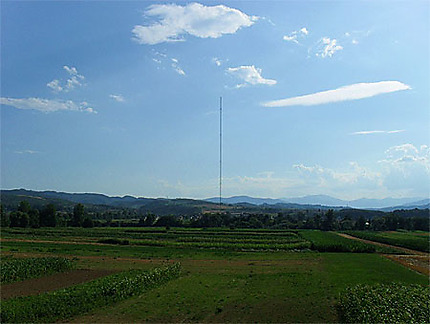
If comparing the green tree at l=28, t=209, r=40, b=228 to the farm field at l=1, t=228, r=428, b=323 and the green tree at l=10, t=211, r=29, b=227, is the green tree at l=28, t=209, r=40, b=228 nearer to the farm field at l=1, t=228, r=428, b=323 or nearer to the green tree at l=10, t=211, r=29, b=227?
the green tree at l=10, t=211, r=29, b=227

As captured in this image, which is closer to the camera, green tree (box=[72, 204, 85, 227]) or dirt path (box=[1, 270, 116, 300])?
dirt path (box=[1, 270, 116, 300])

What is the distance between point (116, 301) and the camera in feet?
74.6

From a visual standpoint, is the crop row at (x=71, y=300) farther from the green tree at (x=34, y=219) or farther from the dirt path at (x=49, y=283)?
the green tree at (x=34, y=219)

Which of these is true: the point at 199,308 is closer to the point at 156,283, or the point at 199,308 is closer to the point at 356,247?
the point at 156,283

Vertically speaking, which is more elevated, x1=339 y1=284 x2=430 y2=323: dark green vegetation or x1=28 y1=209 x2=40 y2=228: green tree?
x1=339 y1=284 x2=430 y2=323: dark green vegetation

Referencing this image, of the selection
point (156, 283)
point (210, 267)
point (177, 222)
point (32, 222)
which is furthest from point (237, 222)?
point (156, 283)

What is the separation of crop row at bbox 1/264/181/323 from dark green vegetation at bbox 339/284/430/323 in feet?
43.0

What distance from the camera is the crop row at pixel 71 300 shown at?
18594mm

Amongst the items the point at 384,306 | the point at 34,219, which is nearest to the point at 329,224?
the point at 34,219

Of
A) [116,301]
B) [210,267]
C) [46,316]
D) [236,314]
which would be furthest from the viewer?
[210,267]

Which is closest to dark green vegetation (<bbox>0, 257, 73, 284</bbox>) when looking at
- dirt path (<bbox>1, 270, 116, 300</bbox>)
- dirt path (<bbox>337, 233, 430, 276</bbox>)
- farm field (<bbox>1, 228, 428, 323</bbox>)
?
dirt path (<bbox>1, 270, 116, 300</bbox>)

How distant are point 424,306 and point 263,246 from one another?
4153 centimetres

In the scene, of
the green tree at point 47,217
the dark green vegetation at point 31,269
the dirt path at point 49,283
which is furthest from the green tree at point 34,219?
the dirt path at point 49,283

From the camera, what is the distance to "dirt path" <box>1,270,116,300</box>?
2402cm
